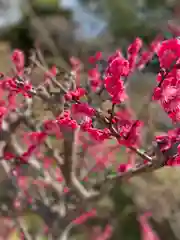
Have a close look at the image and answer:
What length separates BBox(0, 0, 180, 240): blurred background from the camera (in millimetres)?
2746

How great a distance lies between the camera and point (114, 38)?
6.36 m

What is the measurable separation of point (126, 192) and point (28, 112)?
65.6 inches

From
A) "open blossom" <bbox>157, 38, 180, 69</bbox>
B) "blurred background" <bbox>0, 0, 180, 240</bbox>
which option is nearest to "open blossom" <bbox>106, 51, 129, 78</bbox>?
"open blossom" <bbox>157, 38, 180, 69</bbox>

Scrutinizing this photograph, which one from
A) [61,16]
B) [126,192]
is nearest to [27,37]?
[61,16]

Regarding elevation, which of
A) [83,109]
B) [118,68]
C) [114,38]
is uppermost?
[118,68]

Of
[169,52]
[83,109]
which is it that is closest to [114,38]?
[83,109]

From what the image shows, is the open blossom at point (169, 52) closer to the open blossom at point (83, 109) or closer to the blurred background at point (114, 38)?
the open blossom at point (83, 109)

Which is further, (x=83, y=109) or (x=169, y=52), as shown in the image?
(x=83, y=109)

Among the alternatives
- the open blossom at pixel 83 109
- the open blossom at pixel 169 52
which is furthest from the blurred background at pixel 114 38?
the open blossom at pixel 169 52

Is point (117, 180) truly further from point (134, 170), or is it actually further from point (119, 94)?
point (119, 94)

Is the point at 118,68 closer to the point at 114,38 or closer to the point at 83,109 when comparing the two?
the point at 83,109

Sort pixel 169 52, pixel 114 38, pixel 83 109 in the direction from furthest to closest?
pixel 114 38, pixel 83 109, pixel 169 52

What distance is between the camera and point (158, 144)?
96 cm

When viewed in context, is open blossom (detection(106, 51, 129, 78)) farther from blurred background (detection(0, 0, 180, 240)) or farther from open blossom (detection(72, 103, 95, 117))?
blurred background (detection(0, 0, 180, 240))
